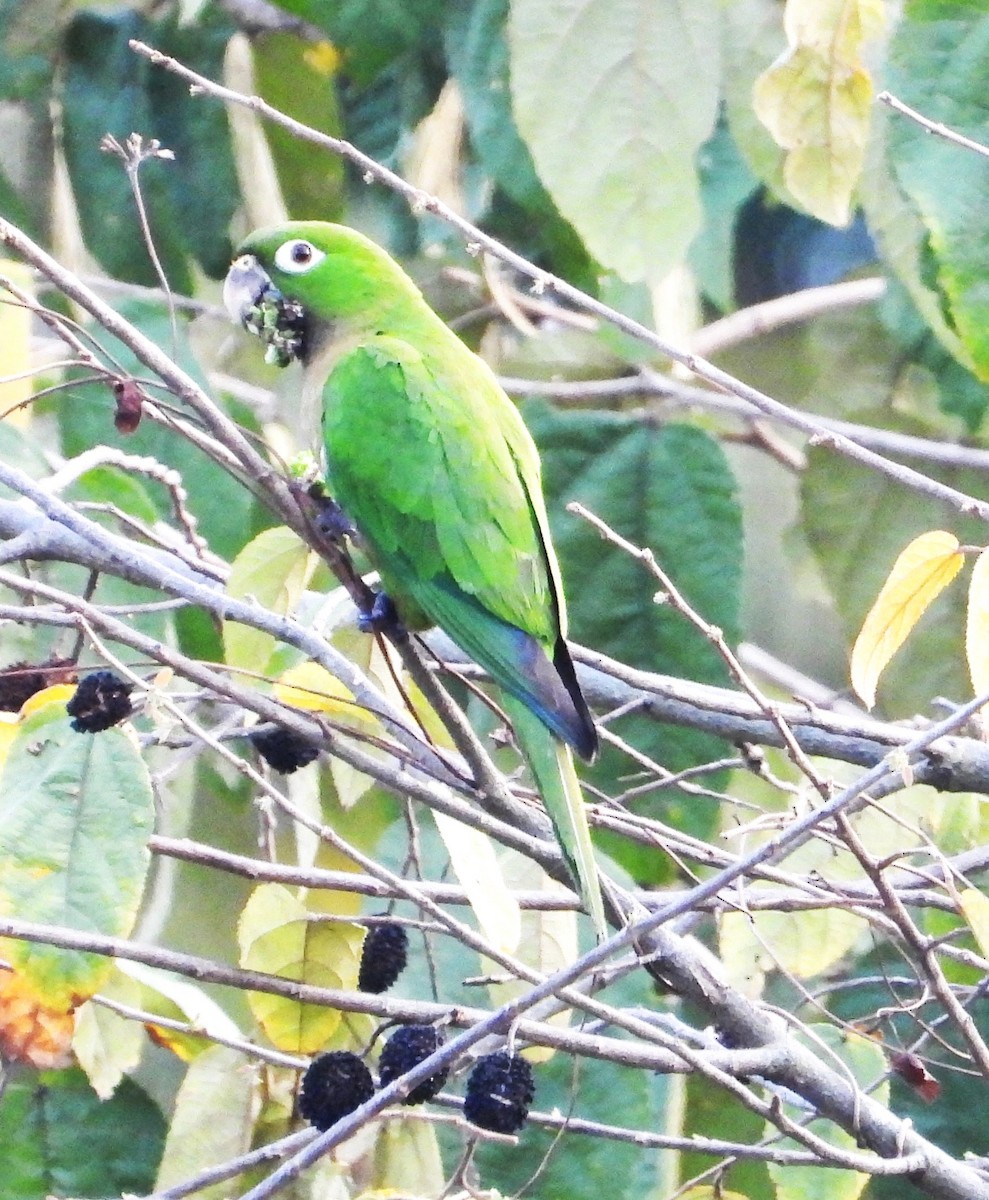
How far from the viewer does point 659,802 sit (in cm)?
254

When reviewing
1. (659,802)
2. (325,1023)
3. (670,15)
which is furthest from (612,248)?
(325,1023)

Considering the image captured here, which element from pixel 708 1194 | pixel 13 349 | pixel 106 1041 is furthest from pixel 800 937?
Result: pixel 13 349

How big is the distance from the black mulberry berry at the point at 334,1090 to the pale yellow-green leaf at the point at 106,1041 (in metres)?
0.35

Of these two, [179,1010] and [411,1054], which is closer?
[411,1054]

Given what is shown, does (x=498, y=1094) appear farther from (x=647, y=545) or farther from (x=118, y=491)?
(x=647, y=545)

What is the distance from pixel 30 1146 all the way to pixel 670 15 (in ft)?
5.64

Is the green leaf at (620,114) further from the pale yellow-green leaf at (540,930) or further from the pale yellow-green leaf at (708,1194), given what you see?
the pale yellow-green leaf at (708,1194)

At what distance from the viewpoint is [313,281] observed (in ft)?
7.84

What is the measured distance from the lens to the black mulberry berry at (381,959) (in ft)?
5.91

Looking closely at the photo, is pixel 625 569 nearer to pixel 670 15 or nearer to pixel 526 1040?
pixel 670 15

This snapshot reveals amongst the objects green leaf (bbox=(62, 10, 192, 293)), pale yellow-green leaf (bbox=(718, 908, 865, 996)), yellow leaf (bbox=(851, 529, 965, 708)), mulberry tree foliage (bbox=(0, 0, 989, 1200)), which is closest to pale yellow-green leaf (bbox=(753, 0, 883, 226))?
mulberry tree foliage (bbox=(0, 0, 989, 1200))

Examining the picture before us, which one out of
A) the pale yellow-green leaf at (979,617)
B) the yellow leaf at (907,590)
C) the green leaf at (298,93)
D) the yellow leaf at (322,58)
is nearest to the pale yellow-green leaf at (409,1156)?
the yellow leaf at (907,590)

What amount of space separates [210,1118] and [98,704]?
61 centimetres

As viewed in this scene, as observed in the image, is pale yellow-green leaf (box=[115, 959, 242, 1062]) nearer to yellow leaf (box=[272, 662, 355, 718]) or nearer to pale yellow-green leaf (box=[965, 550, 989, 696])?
yellow leaf (box=[272, 662, 355, 718])
